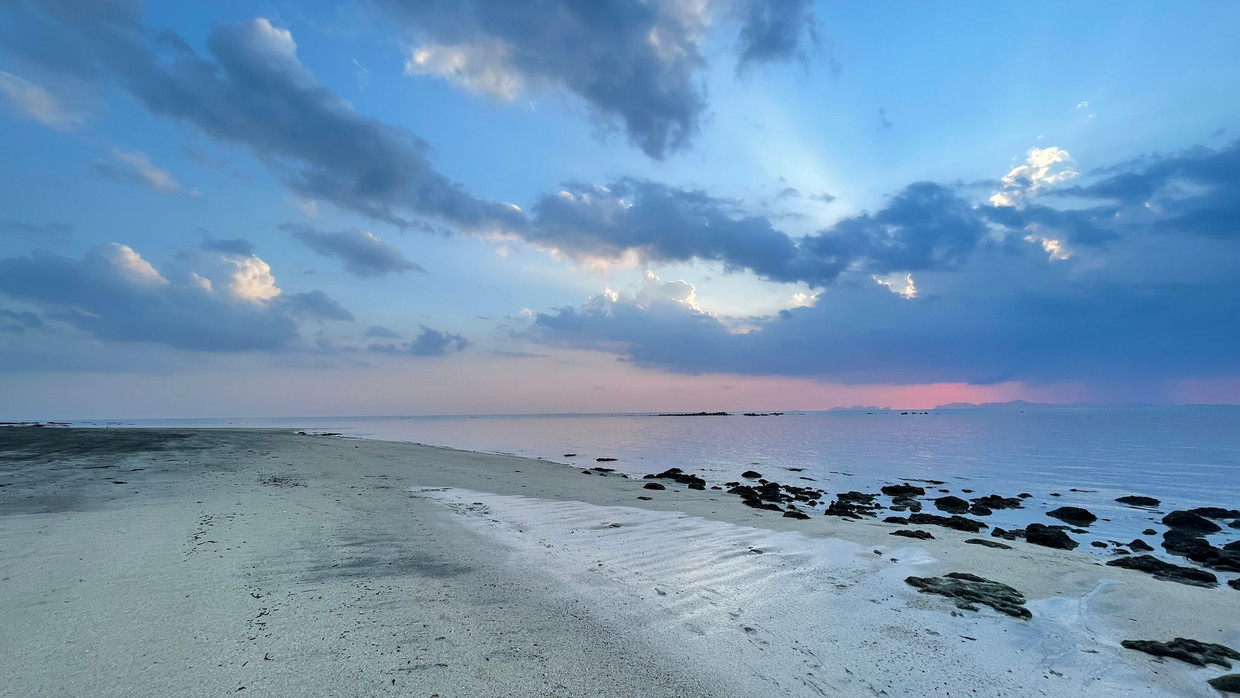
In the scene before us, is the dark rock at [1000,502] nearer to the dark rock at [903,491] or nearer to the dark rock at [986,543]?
the dark rock at [903,491]

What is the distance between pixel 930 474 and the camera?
31359 millimetres

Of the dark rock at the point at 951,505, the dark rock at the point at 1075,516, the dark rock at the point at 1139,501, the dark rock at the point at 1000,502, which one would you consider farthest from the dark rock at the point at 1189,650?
the dark rock at the point at 1139,501

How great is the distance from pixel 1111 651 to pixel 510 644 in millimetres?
7075

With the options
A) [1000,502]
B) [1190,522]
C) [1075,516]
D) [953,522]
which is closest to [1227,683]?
[953,522]

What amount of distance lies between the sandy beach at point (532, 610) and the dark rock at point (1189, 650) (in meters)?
0.17

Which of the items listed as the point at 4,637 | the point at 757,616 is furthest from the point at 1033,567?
the point at 4,637

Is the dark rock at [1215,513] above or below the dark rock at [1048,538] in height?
below

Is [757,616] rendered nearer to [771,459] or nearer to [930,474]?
[930,474]

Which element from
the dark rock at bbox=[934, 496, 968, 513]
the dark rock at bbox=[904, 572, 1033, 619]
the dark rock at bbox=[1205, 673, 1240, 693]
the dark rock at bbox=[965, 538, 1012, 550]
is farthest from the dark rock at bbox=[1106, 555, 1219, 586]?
the dark rock at bbox=[934, 496, 968, 513]

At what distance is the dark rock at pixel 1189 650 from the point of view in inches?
220

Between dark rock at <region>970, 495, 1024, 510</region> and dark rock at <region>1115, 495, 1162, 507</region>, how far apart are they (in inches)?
163

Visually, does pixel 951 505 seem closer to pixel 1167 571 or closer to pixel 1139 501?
pixel 1139 501

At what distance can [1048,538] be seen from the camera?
14.4m

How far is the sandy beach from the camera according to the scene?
4613 mm
